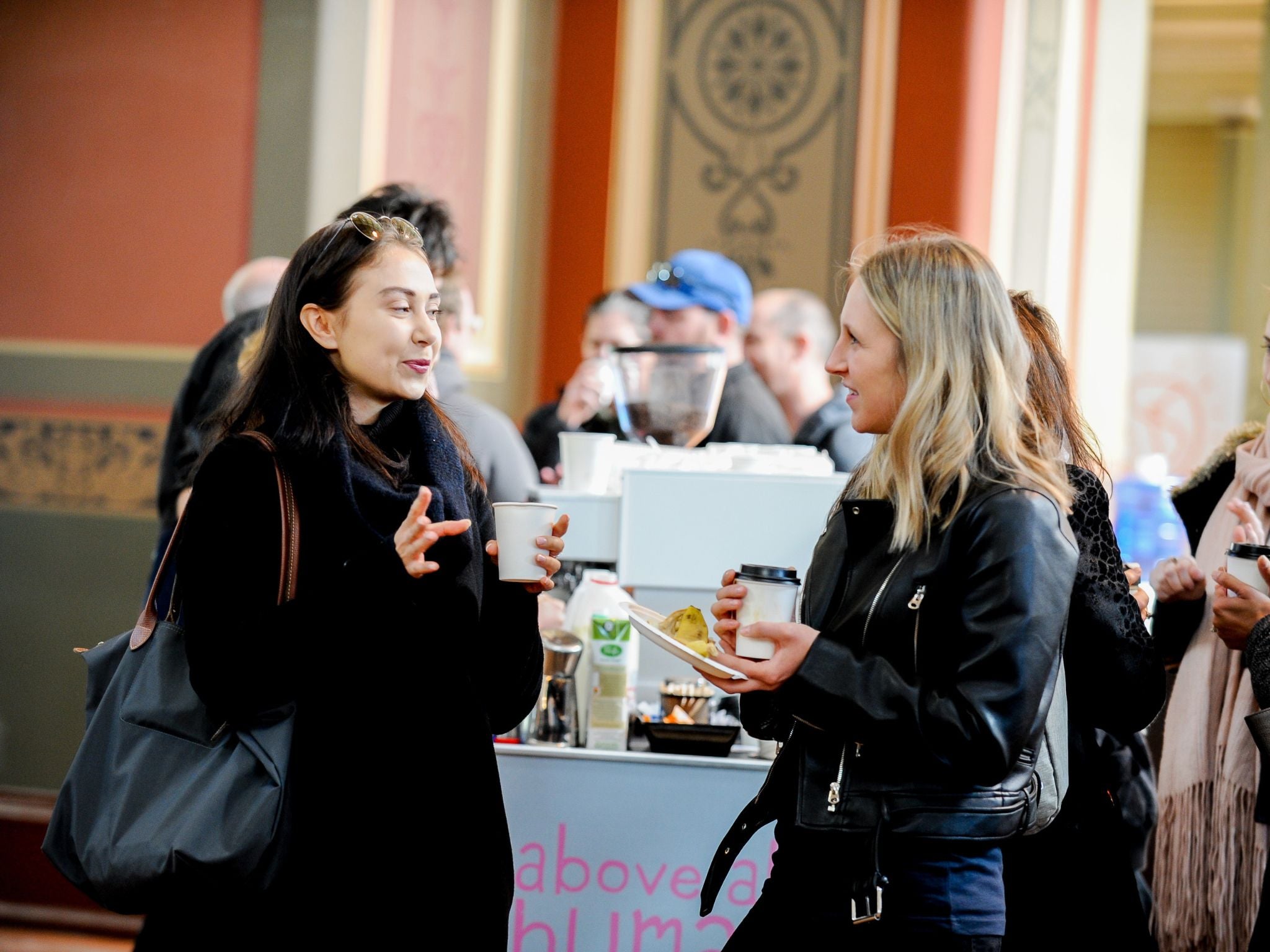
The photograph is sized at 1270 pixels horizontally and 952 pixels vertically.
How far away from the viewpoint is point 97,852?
1777 mm

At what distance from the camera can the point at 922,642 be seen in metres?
1.63

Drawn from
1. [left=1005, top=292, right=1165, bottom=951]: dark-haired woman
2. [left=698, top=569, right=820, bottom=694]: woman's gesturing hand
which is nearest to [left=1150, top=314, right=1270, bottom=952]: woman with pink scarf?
[left=1005, top=292, right=1165, bottom=951]: dark-haired woman

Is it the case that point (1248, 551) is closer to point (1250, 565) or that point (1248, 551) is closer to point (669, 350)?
point (1250, 565)

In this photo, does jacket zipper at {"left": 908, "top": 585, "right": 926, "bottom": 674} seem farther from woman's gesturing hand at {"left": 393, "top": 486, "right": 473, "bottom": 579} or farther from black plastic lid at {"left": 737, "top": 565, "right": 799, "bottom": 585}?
woman's gesturing hand at {"left": 393, "top": 486, "right": 473, "bottom": 579}

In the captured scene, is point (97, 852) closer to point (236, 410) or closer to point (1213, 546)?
point (236, 410)

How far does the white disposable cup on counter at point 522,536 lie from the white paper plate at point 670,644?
157 millimetres

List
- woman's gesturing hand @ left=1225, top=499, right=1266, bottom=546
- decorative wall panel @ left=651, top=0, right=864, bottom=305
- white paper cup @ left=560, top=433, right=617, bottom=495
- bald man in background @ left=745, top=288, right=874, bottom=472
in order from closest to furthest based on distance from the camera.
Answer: woman's gesturing hand @ left=1225, top=499, right=1266, bottom=546 < white paper cup @ left=560, top=433, right=617, bottom=495 < bald man in background @ left=745, top=288, right=874, bottom=472 < decorative wall panel @ left=651, top=0, right=864, bottom=305

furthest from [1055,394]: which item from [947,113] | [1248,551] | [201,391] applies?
[947,113]

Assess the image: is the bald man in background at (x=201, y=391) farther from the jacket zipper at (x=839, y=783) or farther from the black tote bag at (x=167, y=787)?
the jacket zipper at (x=839, y=783)

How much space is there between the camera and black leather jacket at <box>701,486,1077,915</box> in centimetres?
158

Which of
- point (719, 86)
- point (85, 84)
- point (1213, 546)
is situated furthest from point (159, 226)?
point (1213, 546)

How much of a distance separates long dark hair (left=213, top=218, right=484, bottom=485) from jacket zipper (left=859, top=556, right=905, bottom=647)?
0.68 m

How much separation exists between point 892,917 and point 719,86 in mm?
5221

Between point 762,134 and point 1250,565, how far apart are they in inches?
179
